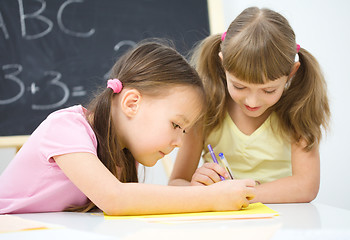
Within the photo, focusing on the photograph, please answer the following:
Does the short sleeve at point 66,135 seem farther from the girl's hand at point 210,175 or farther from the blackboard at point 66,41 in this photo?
the blackboard at point 66,41

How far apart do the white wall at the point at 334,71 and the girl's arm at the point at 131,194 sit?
130cm

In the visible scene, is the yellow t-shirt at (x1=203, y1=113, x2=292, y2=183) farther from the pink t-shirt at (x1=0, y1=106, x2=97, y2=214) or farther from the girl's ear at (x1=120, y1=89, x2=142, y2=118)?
the pink t-shirt at (x1=0, y1=106, x2=97, y2=214)

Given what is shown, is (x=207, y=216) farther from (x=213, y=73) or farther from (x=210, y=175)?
(x=213, y=73)

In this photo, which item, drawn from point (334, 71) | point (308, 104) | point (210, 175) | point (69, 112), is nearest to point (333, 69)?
point (334, 71)

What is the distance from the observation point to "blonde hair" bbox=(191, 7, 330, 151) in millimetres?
982

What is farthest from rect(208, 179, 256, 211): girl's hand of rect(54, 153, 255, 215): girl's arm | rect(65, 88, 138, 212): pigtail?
rect(65, 88, 138, 212): pigtail

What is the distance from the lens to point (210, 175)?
3.12ft

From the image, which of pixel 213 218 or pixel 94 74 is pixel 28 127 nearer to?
pixel 94 74

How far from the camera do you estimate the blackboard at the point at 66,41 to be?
1.70 metres

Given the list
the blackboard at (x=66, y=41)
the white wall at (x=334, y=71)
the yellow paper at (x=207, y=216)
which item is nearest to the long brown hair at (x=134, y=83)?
the yellow paper at (x=207, y=216)

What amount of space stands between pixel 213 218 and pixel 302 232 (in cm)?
16

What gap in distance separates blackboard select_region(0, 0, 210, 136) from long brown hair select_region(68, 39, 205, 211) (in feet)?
2.73

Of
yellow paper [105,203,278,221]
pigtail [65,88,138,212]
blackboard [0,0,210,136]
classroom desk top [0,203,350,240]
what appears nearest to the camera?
classroom desk top [0,203,350,240]

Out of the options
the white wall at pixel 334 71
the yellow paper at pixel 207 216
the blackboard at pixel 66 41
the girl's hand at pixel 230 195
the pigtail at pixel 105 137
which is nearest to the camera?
the yellow paper at pixel 207 216
